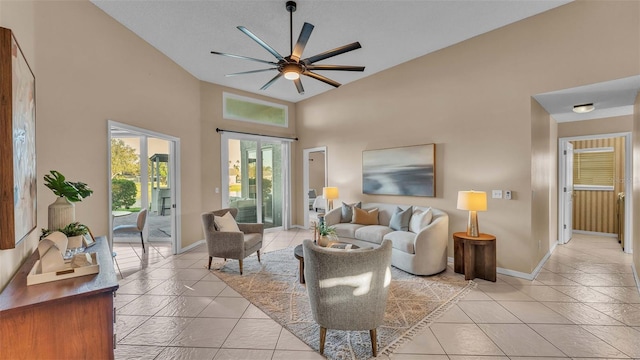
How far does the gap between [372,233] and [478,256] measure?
1514 millimetres

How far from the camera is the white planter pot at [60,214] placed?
2121 millimetres

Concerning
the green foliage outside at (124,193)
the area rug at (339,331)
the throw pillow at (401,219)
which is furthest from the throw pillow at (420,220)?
the green foliage outside at (124,193)

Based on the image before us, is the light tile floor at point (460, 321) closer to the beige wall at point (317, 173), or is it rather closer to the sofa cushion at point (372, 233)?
the sofa cushion at point (372, 233)

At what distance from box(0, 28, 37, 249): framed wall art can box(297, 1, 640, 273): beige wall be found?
185 inches

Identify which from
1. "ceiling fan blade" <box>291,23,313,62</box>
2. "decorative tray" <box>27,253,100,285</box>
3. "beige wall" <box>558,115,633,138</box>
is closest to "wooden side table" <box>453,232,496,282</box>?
"ceiling fan blade" <box>291,23,313,62</box>

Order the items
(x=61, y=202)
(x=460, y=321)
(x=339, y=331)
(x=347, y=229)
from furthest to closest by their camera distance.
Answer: (x=347, y=229) < (x=460, y=321) < (x=339, y=331) < (x=61, y=202)

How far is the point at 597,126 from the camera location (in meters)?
5.11

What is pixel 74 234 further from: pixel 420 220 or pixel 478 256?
pixel 478 256

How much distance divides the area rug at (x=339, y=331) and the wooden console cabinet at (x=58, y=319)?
59.4 inches

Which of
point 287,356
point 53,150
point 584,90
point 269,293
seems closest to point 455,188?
point 584,90

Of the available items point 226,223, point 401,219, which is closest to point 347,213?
point 401,219

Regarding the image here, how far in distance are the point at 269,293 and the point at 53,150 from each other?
107 inches

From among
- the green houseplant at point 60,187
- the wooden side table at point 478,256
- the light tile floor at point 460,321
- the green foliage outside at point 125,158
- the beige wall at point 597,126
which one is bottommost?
the light tile floor at point 460,321

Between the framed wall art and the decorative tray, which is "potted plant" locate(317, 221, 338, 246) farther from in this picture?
the framed wall art
